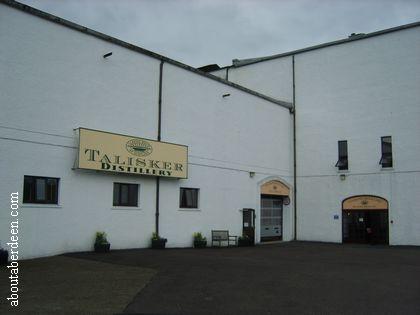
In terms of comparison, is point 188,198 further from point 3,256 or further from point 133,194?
point 3,256

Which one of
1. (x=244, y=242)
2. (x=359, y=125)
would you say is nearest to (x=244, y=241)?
(x=244, y=242)

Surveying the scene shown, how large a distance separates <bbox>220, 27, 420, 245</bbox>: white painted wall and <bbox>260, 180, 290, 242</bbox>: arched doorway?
115 cm

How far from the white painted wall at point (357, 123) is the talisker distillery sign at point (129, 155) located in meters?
10.4

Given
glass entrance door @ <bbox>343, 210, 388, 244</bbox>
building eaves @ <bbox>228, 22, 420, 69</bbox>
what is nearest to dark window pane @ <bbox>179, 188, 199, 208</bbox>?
glass entrance door @ <bbox>343, 210, 388, 244</bbox>

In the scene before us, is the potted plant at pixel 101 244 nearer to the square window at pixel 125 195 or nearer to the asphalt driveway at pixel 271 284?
the asphalt driveway at pixel 271 284

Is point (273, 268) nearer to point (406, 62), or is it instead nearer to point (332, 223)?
point (332, 223)

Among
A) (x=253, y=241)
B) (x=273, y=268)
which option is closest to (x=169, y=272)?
(x=273, y=268)

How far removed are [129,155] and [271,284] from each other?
8889mm

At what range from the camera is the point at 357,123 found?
26.5m

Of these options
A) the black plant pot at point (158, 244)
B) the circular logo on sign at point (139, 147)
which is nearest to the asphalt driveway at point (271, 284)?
the black plant pot at point (158, 244)

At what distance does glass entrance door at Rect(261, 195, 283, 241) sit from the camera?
26.5m

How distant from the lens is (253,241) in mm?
23750

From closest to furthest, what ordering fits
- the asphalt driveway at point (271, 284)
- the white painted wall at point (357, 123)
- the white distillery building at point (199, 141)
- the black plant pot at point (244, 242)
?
the asphalt driveway at point (271, 284) < the white distillery building at point (199, 141) < the black plant pot at point (244, 242) < the white painted wall at point (357, 123)

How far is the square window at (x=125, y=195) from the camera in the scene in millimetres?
18250
